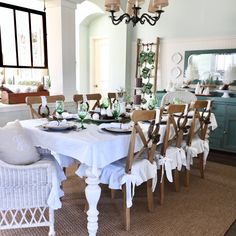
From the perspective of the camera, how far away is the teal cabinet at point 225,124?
414 cm

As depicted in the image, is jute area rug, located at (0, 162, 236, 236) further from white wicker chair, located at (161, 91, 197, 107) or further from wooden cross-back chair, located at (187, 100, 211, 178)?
white wicker chair, located at (161, 91, 197, 107)

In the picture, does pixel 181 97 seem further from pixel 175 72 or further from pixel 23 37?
pixel 23 37

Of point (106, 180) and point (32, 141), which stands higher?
point (32, 141)

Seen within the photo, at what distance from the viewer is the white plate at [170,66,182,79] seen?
16.8ft

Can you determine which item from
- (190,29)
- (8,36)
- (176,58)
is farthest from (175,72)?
(8,36)

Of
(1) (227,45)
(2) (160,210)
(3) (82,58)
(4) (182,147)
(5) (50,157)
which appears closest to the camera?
(5) (50,157)

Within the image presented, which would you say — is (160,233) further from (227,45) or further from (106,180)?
(227,45)

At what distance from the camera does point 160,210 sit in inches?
97.0

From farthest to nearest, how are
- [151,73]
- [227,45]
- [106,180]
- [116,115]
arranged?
[151,73], [227,45], [116,115], [106,180]

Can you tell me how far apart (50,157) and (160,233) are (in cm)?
117

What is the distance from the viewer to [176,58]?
16.7 feet

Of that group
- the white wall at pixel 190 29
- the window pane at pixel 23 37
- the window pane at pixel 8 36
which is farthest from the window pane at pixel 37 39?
the white wall at pixel 190 29

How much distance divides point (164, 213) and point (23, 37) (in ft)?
10.2

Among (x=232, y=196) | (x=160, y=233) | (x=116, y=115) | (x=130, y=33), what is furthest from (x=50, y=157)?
(x=130, y=33)
